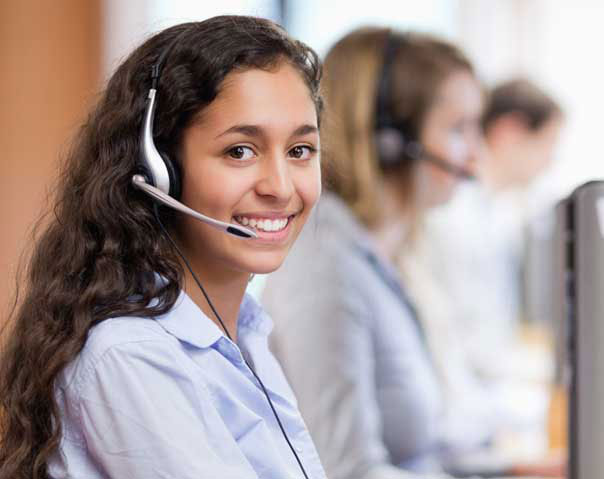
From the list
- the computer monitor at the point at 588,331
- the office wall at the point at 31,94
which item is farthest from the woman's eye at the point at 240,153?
the office wall at the point at 31,94

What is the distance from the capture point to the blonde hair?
1635 mm

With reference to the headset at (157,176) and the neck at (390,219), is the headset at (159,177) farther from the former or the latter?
the neck at (390,219)

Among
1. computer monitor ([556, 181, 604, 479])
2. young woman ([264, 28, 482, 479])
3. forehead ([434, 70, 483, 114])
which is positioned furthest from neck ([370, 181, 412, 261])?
computer monitor ([556, 181, 604, 479])

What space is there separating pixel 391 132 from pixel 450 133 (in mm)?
115

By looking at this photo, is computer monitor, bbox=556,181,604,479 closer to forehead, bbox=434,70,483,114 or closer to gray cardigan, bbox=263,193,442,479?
gray cardigan, bbox=263,193,442,479

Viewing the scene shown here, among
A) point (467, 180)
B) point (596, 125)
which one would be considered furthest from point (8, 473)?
point (596, 125)

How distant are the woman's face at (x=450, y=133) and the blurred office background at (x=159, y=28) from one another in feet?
0.60

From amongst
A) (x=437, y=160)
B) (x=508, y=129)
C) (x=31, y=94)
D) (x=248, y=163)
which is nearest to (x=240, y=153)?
(x=248, y=163)

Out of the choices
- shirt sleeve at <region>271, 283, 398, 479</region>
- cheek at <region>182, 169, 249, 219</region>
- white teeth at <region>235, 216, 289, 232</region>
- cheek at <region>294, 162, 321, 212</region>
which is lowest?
shirt sleeve at <region>271, 283, 398, 479</region>

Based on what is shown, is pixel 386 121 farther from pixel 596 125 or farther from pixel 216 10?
pixel 596 125

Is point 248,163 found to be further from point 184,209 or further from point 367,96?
point 367,96

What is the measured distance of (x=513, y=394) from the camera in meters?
2.52

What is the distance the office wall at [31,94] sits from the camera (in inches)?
98.7

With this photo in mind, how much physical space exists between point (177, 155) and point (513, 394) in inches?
73.8
